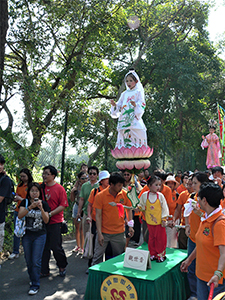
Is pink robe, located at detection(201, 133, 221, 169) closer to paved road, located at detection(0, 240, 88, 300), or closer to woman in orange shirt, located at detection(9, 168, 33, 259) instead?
paved road, located at detection(0, 240, 88, 300)

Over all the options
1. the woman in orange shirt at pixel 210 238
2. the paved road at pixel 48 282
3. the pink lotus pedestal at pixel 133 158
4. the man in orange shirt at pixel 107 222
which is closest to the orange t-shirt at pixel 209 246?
the woman in orange shirt at pixel 210 238

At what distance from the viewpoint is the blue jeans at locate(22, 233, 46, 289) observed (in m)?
4.42

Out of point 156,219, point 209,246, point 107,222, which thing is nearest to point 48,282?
point 107,222

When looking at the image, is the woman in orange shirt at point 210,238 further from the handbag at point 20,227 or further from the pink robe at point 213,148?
the pink robe at point 213,148

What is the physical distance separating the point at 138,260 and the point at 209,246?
1.46 meters

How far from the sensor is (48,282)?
4.94 meters

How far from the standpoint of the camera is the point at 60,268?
17.1 ft

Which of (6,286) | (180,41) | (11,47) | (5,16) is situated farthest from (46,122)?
(180,41)

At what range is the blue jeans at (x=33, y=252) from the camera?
4418 mm

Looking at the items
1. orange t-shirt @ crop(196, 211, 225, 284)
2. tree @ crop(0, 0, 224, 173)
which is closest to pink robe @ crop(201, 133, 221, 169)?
tree @ crop(0, 0, 224, 173)

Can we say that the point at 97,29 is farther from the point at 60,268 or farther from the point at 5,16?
the point at 60,268

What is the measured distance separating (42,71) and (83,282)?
5.91 meters

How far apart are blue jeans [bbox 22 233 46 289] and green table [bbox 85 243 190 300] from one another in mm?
853

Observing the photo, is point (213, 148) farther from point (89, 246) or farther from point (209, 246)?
point (209, 246)
